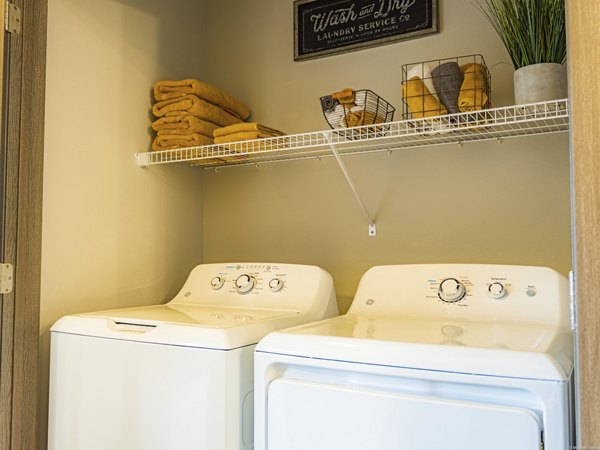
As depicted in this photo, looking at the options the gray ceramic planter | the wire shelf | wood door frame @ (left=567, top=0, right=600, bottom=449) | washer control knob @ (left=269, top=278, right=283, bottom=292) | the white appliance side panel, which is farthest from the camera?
washer control knob @ (left=269, top=278, right=283, bottom=292)

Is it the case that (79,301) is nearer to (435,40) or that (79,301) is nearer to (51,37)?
(51,37)

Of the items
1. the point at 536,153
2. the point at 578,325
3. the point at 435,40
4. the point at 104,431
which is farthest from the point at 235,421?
the point at 435,40

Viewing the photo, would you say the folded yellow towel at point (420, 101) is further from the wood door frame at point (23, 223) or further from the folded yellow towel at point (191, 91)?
the wood door frame at point (23, 223)

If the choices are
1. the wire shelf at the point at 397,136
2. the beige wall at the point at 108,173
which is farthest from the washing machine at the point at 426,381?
the beige wall at the point at 108,173

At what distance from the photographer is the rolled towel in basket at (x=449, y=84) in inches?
64.3

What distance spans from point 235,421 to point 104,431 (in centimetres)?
43

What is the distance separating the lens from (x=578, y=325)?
2.66ft

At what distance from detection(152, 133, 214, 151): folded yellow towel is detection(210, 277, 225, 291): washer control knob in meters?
0.51

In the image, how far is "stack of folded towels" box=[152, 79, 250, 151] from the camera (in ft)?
6.74

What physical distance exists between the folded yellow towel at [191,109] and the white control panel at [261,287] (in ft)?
1.90

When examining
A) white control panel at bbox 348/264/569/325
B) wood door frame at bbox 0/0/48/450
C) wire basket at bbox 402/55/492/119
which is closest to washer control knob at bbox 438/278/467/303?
white control panel at bbox 348/264/569/325

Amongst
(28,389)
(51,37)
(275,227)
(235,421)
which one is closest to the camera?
(235,421)

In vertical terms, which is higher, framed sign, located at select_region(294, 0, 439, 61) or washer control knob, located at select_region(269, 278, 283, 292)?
framed sign, located at select_region(294, 0, 439, 61)

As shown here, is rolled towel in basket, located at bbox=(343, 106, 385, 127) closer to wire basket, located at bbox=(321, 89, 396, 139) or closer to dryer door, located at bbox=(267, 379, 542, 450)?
wire basket, located at bbox=(321, 89, 396, 139)
